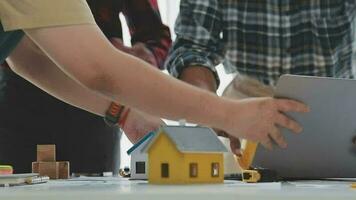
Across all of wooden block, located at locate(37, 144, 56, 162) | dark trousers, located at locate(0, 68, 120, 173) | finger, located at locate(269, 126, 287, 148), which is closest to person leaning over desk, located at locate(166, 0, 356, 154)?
dark trousers, located at locate(0, 68, 120, 173)

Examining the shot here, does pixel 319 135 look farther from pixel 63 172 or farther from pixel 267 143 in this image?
pixel 63 172

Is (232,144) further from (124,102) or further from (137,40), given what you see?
(137,40)

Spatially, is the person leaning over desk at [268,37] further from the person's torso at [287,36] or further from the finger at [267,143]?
the finger at [267,143]

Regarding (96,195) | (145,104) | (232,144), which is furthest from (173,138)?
(232,144)

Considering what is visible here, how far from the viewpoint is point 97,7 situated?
5.56ft

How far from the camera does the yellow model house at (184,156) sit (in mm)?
796

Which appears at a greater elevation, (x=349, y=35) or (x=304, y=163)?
(x=349, y=35)

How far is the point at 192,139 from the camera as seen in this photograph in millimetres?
828

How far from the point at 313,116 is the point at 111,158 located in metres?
0.87

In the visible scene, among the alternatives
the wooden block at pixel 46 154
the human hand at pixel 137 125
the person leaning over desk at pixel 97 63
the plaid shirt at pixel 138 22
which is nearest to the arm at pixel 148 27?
the plaid shirt at pixel 138 22

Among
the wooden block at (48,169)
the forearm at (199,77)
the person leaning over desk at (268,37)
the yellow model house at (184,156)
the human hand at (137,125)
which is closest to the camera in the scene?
the yellow model house at (184,156)

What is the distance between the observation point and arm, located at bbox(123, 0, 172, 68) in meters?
1.70

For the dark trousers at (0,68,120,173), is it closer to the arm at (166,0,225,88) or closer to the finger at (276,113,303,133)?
the arm at (166,0,225,88)

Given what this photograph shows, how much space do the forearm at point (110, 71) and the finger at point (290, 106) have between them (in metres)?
0.15
